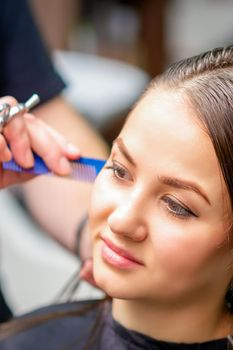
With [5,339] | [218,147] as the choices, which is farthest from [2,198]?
[218,147]

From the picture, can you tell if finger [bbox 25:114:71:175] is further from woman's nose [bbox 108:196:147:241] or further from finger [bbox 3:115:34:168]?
woman's nose [bbox 108:196:147:241]

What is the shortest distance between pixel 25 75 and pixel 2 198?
834 millimetres

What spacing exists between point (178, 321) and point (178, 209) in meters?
0.19

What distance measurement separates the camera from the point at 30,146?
35.6 inches

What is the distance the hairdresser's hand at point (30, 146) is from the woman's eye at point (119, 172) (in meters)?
0.12

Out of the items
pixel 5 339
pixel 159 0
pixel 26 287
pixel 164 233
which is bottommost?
pixel 26 287

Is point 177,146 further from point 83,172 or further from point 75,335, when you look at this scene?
point 75,335

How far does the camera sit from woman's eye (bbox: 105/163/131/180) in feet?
2.52

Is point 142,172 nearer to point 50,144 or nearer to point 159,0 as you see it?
point 50,144

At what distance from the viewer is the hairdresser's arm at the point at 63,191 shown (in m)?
1.11

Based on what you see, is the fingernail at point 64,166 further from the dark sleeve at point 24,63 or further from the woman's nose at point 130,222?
the dark sleeve at point 24,63

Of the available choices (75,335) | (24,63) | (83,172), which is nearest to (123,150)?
(83,172)

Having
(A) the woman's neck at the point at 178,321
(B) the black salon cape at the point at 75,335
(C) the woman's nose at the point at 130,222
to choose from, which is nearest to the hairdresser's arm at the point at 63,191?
(B) the black salon cape at the point at 75,335

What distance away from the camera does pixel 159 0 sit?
3.11m
